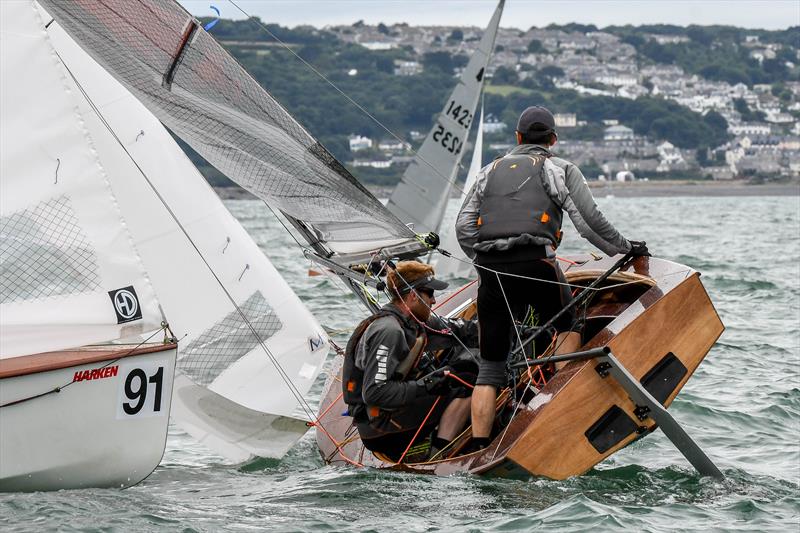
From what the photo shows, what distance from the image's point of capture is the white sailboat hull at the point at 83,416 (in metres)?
5.27

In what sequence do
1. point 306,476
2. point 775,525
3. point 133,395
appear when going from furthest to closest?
1. point 306,476
2. point 133,395
3. point 775,525

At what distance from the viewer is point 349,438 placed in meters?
6.35

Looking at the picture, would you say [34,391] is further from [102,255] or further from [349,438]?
[349,438]

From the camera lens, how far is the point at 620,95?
112m

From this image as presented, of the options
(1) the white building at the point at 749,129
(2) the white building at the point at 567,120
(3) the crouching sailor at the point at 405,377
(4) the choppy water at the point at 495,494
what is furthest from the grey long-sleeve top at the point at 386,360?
(1) the white building at the point at 749,129

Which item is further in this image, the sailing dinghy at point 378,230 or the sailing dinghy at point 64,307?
the sailing dinghy at point 378,230

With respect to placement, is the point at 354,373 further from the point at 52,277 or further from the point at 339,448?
the point at 52,277

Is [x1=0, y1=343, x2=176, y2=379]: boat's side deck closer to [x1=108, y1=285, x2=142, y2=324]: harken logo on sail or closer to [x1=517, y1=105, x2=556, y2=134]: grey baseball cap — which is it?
[x1=108, y1=285, x2=142, y2=324]: harken logo on sail

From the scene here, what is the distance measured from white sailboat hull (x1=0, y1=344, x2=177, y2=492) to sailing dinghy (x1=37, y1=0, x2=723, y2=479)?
961 mm

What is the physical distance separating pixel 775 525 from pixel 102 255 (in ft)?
9.12

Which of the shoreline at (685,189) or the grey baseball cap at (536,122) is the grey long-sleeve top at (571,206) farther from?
the shoreline at (685,189)

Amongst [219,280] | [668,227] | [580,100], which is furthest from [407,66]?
[219,280]

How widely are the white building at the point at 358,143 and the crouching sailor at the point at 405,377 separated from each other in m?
69.2

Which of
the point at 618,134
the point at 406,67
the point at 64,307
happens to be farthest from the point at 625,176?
the point at 64,307
